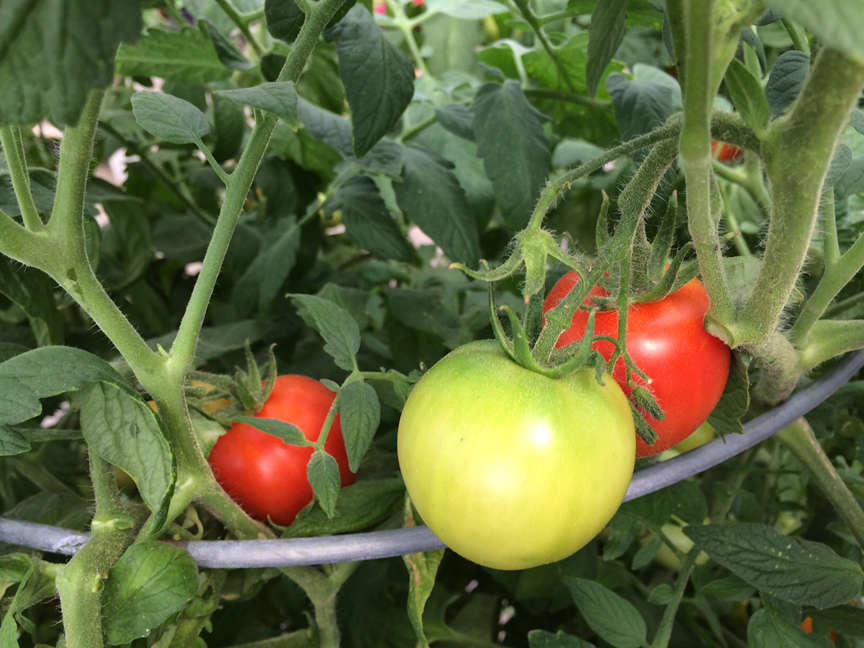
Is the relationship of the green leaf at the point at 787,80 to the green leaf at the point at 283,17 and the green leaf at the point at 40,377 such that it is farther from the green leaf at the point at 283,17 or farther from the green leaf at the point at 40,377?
the green leaf at the point at 40,377

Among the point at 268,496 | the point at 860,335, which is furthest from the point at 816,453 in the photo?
the point at 268,496

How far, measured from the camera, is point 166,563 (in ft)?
1.27

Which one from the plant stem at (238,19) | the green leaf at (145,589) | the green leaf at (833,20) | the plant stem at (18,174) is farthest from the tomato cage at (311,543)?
the plant stem at (238,19)

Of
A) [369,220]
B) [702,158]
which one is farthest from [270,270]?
[702,158]

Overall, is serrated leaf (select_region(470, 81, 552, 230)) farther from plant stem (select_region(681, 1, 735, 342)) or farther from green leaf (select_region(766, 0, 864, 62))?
green leaf (select_region(766, 0, 864, 62))

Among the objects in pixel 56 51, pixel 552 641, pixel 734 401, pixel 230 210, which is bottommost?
pixel 552 641

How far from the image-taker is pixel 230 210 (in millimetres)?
410

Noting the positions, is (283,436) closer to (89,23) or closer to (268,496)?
(268,496)

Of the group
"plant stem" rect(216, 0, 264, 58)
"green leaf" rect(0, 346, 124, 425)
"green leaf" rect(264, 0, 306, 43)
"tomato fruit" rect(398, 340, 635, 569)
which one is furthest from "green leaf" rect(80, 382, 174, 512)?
"plant stem" rect(216, 0, 264, 58)

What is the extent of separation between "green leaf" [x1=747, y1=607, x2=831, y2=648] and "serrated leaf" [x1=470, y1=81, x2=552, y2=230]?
272 millimetres

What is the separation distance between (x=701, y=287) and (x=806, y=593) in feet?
0.56

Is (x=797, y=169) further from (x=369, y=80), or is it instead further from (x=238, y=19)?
(x=238, y=19)

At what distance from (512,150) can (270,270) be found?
0.70ft

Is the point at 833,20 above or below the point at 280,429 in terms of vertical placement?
above
